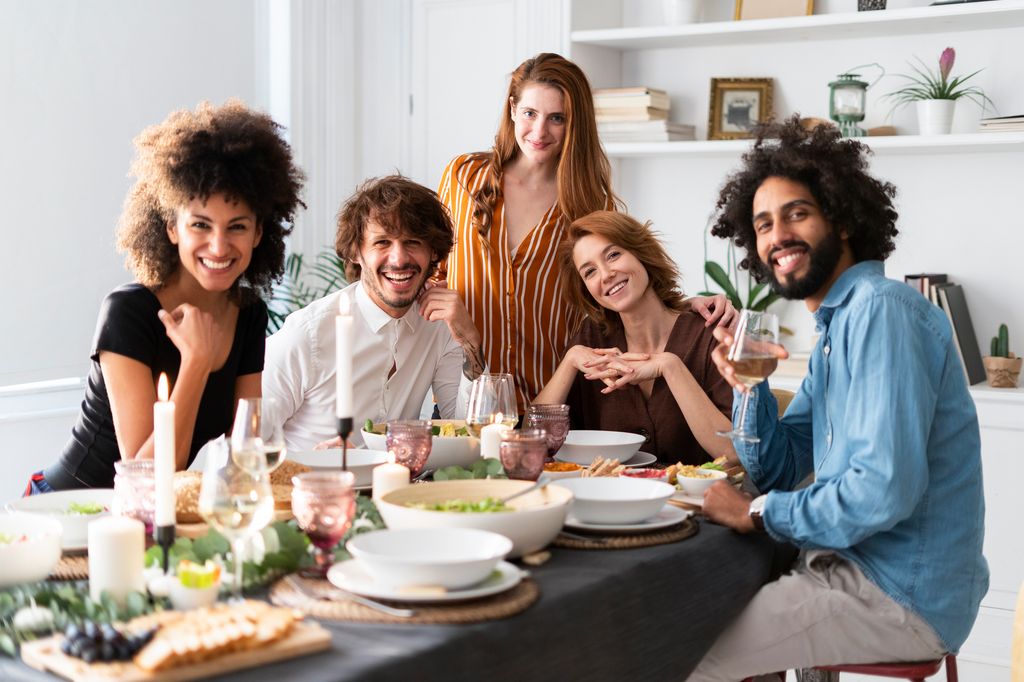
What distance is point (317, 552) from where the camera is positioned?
5.24 ft

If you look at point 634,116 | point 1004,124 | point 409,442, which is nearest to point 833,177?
point 409,442

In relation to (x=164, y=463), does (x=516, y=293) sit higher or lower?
higher

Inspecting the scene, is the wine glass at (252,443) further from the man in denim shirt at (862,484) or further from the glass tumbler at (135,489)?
the man in denim shirt at (862,484)

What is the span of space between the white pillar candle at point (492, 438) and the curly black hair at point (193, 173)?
66 cm

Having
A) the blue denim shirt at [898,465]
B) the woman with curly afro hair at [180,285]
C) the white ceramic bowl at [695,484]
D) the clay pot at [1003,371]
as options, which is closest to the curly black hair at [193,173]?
the woman with curly afro hair at [180,285]

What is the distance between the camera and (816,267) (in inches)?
85.7

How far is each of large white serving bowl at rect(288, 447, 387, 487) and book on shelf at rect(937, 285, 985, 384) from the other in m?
2.31

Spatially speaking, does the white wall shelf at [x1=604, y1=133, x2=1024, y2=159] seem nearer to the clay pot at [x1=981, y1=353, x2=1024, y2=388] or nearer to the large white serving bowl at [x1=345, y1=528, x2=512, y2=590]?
the clay pot at [x1=981, y1=353, x2=1024, y2=388]

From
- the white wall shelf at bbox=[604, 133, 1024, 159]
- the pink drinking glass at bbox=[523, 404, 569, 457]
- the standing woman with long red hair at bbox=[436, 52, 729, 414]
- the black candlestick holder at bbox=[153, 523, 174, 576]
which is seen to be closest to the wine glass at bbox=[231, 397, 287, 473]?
the black candlestick holder at bbox=[153, 523, 174, 576]

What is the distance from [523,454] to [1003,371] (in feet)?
7.93

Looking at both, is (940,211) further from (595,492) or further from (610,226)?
(595,492)

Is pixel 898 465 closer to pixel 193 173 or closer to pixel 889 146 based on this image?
pixel 193 173

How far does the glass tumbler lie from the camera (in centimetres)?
166

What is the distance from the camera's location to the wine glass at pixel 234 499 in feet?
4.77
